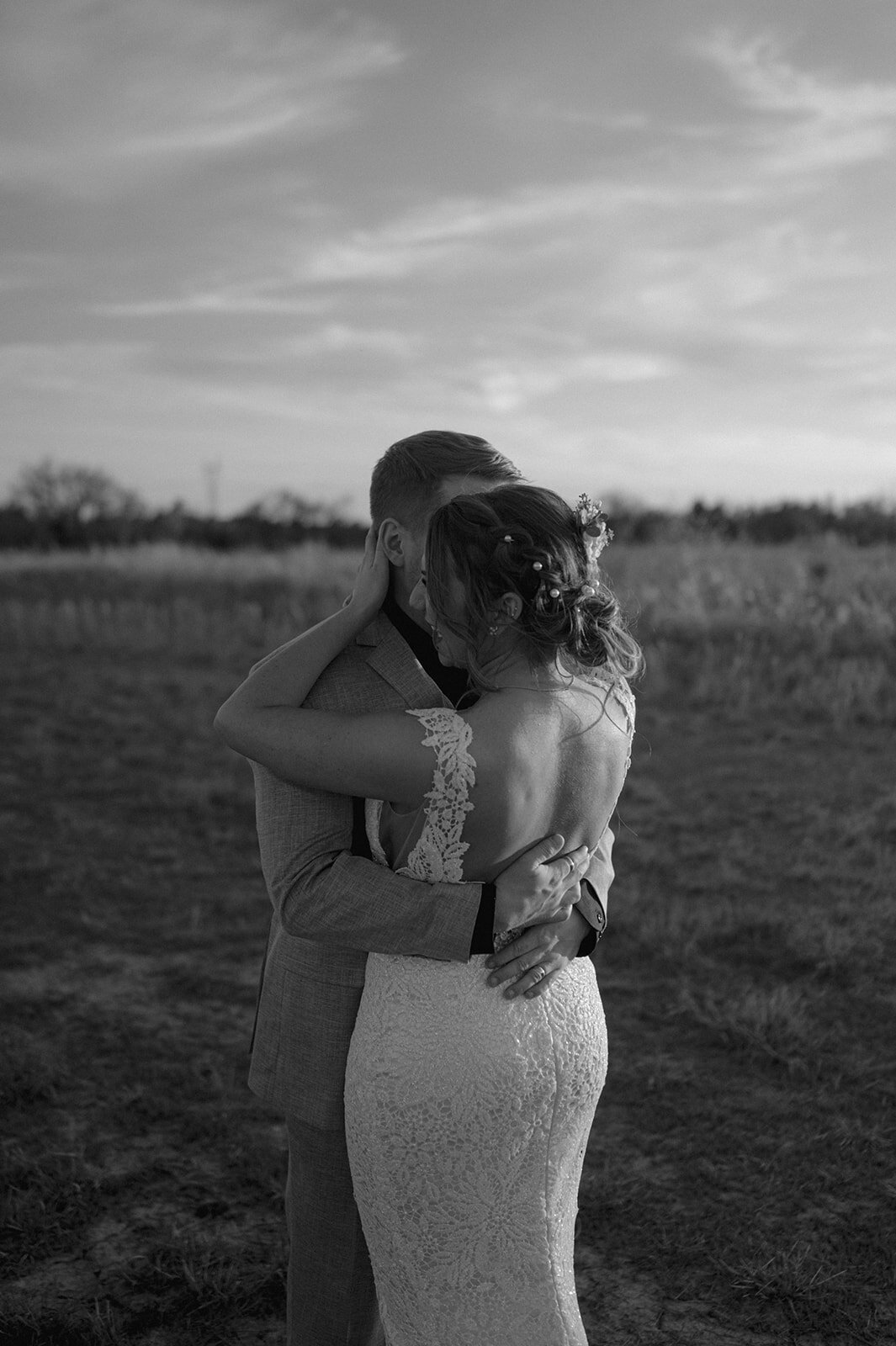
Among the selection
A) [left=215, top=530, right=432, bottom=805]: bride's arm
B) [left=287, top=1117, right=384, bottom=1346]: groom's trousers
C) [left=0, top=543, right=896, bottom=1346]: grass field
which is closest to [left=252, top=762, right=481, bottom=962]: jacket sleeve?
[left=215, top=530, right=432, bottom=805]: bride's arm

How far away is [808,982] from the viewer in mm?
5590

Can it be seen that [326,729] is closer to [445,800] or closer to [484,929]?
[445,800]

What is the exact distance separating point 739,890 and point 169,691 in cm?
830

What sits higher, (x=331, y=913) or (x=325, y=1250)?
(x=331, y=913)

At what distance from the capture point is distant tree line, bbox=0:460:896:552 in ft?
82.8

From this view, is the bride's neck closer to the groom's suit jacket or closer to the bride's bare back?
the bride's bare back

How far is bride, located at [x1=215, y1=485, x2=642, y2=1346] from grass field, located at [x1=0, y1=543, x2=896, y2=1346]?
40 cm

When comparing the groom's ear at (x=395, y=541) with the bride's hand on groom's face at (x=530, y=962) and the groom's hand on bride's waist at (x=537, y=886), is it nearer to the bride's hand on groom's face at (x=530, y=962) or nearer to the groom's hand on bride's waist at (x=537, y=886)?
the groom's hand on bride's waist at (x=537, y=886)

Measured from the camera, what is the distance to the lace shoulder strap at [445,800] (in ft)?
7.07

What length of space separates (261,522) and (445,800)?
138 ft

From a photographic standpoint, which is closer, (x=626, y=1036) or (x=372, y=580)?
(x=372, y=580)

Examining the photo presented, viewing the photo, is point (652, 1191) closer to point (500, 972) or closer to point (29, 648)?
point (500, 972)

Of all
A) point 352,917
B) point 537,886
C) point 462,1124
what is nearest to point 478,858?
point 537,886

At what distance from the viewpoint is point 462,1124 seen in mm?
2184
